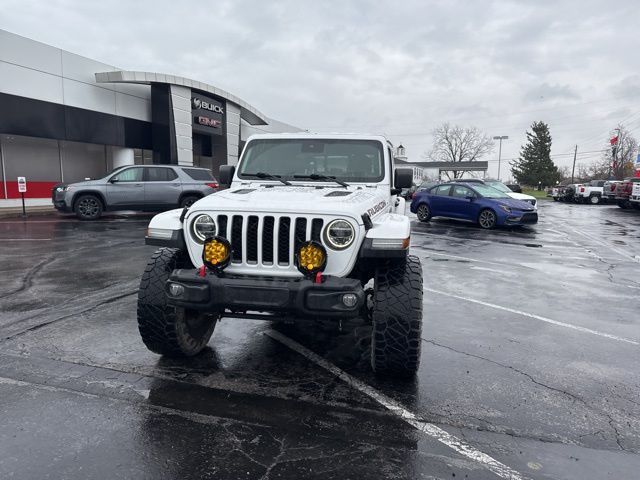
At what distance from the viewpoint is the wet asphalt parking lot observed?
268cm

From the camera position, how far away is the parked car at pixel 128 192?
590 inches

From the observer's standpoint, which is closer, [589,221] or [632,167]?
[589,221]

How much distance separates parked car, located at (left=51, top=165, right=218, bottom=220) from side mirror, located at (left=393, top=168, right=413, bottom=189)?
1118 centimetres

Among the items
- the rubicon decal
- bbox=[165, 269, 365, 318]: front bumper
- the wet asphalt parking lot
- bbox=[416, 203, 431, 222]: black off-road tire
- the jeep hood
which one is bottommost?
the wet asphalt parking lot

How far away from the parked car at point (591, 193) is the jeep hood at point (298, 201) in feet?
107

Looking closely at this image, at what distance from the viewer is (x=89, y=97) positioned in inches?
790

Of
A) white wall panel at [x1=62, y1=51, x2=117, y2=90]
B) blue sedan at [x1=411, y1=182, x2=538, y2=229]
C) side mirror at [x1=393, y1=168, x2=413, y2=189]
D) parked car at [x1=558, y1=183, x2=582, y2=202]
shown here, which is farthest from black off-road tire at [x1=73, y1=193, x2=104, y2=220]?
parked car at [x1=558, y1=183, x2=582, y2=202]

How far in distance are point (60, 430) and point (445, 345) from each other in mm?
3293

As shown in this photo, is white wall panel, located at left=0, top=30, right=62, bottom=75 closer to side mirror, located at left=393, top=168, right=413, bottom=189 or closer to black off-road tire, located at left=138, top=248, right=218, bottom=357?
black off-road tire, located at left=138, top=248, right=218, bottom=357

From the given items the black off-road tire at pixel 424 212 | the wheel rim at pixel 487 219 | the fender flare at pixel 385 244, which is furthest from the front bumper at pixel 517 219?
the fender flare at pixel 385 244

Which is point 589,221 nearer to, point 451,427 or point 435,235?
point 435,235

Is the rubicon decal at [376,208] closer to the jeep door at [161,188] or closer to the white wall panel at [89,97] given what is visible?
the jeep door at [161,188]

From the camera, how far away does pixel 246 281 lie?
3326mm

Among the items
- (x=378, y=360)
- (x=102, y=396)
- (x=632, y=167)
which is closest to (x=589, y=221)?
(x=378, y=360)
